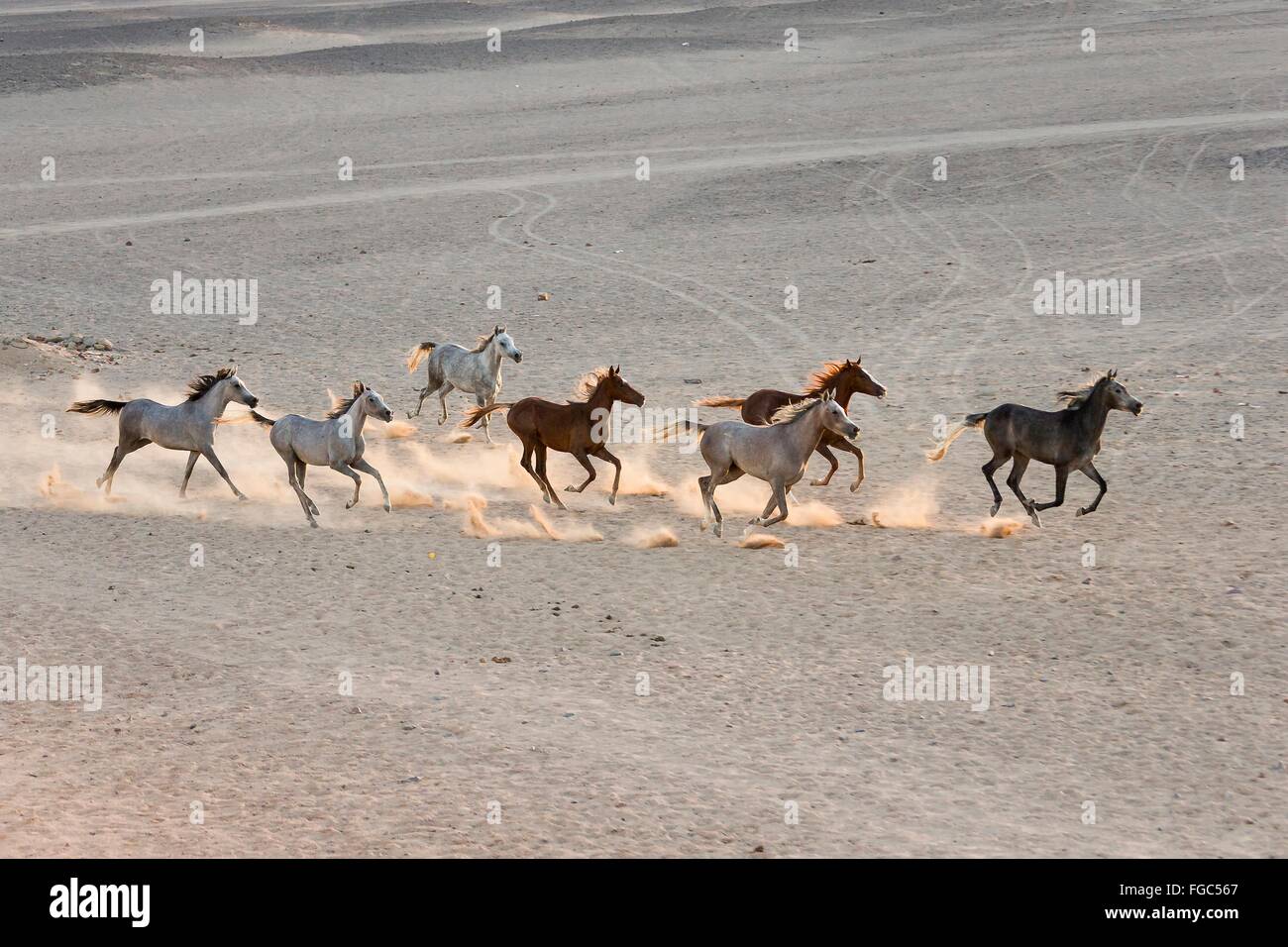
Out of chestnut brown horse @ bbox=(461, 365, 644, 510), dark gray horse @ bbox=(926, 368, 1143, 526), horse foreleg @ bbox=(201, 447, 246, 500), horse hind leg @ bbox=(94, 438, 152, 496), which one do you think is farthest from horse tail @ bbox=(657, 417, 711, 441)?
horse hind leg @ bbox=(94, 438, 152, 496)

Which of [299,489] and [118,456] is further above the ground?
[118,456]

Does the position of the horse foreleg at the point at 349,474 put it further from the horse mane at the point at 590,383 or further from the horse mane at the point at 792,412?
the horse mane at the point at 792,412

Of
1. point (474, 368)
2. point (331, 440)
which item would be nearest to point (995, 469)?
point (331, 440)

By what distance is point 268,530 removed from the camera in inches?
594

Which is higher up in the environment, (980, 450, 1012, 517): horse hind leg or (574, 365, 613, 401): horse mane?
(574, 365, 613, 401): horse mane

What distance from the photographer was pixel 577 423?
15711 millimetres

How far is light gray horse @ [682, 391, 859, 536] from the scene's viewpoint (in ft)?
47.1

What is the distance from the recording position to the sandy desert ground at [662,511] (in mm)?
9438

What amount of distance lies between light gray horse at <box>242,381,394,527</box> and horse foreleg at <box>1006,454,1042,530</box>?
19.2 feet

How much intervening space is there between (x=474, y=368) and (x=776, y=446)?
537 centimetres

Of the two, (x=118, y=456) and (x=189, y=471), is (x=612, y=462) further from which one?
(x=118, y=456)

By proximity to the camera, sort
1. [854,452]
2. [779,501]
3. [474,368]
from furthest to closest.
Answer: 1. [474,368]
2. [854,452]
3. [779,501]

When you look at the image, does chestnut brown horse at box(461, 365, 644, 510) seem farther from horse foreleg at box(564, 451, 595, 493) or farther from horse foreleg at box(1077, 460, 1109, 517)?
horse foreleg at box(1077, 460, 1109, 517)

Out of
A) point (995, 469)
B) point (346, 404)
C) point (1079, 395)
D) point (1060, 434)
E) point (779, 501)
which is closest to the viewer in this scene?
point (779, 501)
